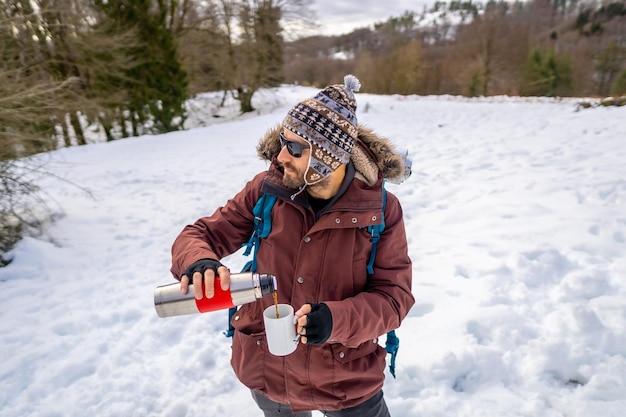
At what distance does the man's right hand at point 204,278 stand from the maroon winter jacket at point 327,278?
8 cm

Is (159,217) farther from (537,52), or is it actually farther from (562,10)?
(562,10)

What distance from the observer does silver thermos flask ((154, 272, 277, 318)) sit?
130cm

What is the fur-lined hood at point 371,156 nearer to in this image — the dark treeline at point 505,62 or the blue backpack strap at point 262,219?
the blue backpack strap at point 262,219

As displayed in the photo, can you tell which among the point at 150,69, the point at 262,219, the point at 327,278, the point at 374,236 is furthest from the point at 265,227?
the point at 150,69

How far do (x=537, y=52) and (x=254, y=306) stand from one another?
133 feet

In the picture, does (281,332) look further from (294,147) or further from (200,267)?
(294,147)

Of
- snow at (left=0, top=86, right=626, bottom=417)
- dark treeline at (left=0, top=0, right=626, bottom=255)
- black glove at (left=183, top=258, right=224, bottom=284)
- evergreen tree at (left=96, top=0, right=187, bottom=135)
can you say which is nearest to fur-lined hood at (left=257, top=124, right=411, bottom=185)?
black glove at (left=183, top=258, right=224, bottom=284)

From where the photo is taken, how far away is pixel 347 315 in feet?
4.20

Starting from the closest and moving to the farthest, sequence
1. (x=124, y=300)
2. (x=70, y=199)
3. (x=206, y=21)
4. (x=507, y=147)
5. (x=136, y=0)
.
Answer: (x=124, y=300), (x=70, y=199), (x=507, y=147), (x=136, y=0), (x=206, y=21)

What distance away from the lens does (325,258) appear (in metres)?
1.48

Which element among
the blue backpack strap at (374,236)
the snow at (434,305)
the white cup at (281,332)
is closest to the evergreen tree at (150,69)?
the snow at (434,305)

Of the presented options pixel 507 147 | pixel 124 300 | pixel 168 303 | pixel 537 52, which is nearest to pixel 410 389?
pixel 168 303

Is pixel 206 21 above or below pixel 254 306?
above

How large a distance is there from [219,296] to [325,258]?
0.44 meters
